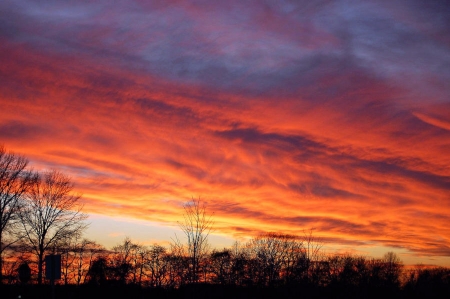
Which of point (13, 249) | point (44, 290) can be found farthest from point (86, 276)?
point (13, 249)

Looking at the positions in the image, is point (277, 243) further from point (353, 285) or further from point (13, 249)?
point (13, 249)

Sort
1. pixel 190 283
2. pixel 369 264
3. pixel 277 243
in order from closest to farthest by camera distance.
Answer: pixel 190 283, pixel 277 243, pixel 369 264

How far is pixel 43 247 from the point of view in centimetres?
5334

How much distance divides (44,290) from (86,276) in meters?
32.4

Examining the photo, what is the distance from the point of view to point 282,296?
4644 centimetres

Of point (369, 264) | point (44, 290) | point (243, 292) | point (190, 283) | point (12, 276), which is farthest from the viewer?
point (369, 264)

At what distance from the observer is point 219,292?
150 ft

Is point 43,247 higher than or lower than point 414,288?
higher

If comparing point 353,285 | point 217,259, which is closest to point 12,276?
point 217,259

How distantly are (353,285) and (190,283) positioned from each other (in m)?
35.0

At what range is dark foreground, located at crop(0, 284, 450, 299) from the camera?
42.8 metres

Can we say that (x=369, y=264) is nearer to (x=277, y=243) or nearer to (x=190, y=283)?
(x=277, y=243)

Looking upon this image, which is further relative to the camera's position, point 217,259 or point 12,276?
point 217,259

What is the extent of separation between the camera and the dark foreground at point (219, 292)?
42.8m
